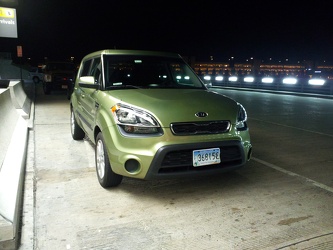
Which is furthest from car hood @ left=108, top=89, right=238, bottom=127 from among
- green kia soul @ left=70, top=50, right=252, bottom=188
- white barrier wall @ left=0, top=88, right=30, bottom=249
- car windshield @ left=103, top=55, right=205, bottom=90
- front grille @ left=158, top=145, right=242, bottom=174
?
white barrier wall @ left=0, top=88, right=30, bottom=249

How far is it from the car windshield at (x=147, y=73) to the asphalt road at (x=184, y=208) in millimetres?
1441

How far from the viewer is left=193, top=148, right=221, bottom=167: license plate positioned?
353cm

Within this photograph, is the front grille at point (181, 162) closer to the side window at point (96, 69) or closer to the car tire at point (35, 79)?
the side window at point (96, 69)

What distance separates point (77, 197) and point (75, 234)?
0.89 metres

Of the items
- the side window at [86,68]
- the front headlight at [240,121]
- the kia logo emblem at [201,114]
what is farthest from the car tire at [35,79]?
the kia logo emblem at [201,114]

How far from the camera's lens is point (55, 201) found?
3.71m

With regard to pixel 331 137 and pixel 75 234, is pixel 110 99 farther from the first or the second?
pixel 331 137

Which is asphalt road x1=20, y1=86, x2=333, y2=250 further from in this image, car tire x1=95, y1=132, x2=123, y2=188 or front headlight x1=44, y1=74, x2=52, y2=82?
front headlight x1=44, y1=74, x2=52, y2=82

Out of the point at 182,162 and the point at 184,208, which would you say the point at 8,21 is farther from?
the point at 184,208


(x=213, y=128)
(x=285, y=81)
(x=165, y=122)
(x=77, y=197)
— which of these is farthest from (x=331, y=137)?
(x=285, y=81)

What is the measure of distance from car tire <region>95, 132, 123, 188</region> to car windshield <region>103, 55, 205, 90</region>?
827 millimetres

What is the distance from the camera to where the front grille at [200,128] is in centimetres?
354

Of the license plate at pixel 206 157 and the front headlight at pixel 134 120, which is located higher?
the front headlight at pixel 134 120

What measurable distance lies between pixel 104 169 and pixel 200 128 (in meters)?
1.31
